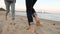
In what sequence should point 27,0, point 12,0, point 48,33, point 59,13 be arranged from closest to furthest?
point 27,0 → point 48,33 → point 12,0 → point 59,13

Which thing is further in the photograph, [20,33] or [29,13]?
[20,33]

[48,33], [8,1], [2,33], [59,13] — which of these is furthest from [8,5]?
[59,13]

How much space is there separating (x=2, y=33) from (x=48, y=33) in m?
1.30

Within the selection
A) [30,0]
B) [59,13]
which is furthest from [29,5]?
[59,13]

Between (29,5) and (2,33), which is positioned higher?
(29,5)

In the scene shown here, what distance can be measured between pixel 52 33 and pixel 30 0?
4.00ft

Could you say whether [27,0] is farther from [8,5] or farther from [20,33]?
[8,5]

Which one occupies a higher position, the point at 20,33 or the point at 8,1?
the point at 8,1

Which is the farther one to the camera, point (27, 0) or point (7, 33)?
point (7, 33)

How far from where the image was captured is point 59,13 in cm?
1680

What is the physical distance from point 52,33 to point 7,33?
1246 mm

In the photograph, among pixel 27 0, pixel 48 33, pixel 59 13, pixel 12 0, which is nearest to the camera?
pixel 27 0

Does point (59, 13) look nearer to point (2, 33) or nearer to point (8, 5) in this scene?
point (8, 5)

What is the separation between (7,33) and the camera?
5879mm
